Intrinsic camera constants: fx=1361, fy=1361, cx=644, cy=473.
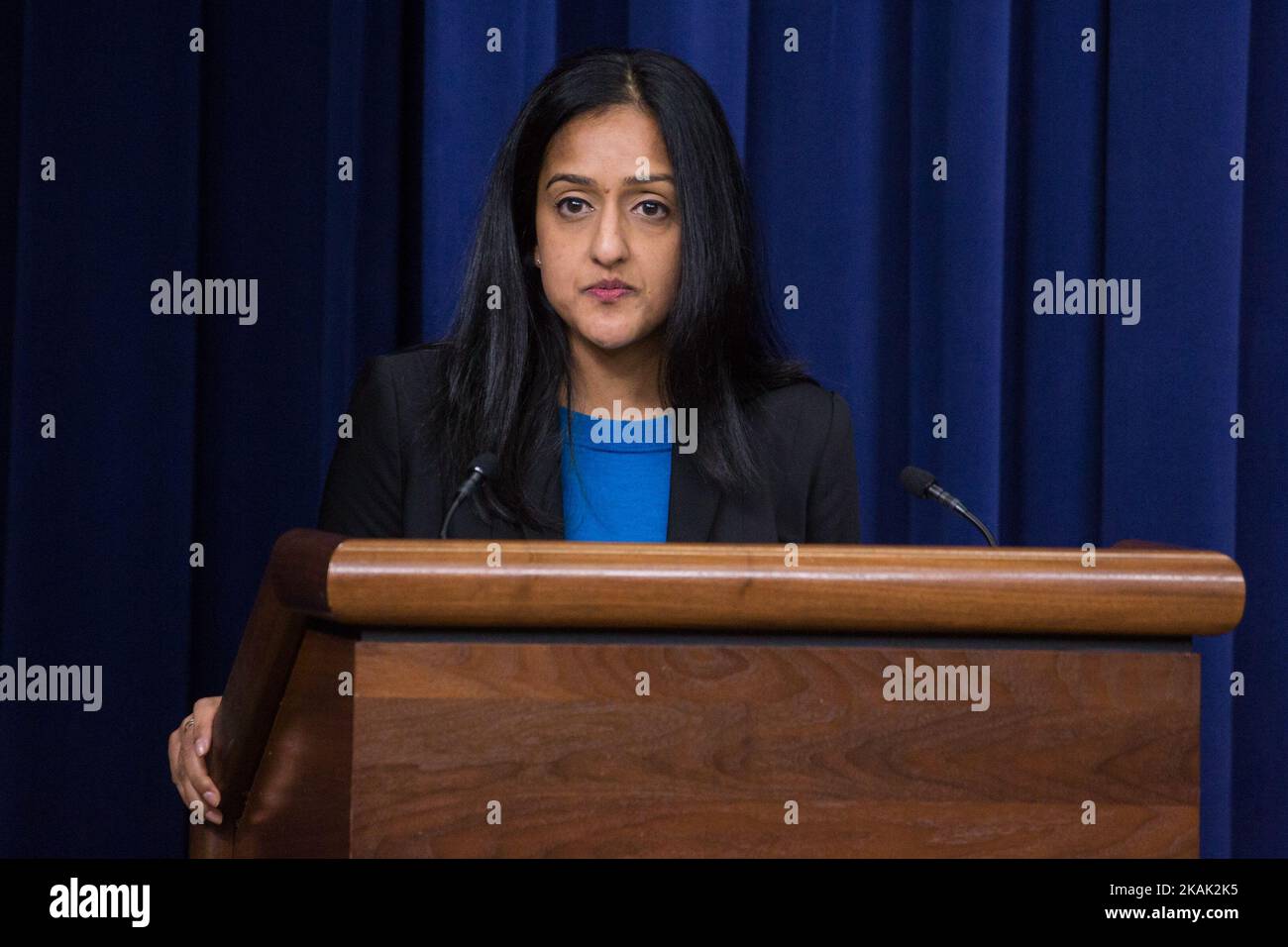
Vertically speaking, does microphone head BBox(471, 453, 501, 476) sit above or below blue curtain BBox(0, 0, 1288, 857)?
below

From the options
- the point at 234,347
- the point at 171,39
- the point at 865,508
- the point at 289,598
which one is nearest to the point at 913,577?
the point at 289,598

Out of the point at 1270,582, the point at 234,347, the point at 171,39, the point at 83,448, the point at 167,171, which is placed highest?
the point at 171,39

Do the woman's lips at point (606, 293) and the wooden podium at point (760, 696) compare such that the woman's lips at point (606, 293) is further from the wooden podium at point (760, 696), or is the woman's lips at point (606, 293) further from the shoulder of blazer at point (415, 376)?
the wooden podium at point (760, 696)

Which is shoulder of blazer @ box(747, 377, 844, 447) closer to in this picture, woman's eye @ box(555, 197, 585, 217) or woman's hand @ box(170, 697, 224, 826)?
woman's eye @ box(555, 197, 585, 217)

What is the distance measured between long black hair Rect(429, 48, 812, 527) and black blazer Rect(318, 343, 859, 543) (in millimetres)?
26

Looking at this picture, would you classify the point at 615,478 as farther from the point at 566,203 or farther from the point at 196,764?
the point at 196,764

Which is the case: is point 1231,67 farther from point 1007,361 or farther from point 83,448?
point 83,448

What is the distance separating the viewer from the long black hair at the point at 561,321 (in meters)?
1.69

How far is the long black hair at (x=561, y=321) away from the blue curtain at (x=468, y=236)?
0.41 meters

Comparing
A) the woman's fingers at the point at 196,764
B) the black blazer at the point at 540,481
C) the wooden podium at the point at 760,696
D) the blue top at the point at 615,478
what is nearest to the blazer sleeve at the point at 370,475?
the black blazer at the point at 540,481

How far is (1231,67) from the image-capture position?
227cm

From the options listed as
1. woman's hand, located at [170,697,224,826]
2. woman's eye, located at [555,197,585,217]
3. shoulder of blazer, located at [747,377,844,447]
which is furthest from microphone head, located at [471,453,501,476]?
shoulder of blazer, located at [747,377,844,447]

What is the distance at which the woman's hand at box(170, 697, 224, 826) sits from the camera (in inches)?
43.1
